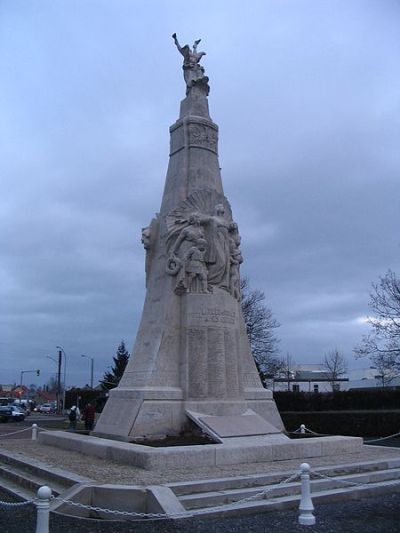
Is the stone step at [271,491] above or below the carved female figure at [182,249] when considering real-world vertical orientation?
below

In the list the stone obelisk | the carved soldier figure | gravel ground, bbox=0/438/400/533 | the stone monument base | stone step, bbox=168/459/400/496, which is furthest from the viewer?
the carved soldier figure

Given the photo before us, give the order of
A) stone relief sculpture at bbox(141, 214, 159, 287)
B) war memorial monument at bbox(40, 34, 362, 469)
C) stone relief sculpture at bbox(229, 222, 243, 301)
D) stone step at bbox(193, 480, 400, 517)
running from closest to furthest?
stone step at bbox(193, 480, 400, 517)
war memorial monument at bbox(40, 34, 362, 469)
stone relief sculpture at bbox(229, 222, 243, 301)
stone relief sculpture at bbox(141, 214, 159, 287)

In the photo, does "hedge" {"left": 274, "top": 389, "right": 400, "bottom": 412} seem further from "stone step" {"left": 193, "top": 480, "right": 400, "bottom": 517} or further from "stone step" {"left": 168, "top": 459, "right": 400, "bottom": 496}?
"stone step" {"left": 193, "top": 480, "right": 400, "bottom": 517}

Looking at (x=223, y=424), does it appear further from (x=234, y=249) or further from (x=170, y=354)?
(x=234, y=249)

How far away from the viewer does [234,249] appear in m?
14.4

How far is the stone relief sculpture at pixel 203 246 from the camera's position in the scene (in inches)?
524

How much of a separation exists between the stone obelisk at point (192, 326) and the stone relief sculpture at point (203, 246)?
2 cm

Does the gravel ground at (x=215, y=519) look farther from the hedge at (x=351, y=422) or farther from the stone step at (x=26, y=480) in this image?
the hedge at (x=351, y=422)

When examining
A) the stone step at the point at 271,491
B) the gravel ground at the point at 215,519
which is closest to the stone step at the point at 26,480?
the gravel ground at the point at 215,519

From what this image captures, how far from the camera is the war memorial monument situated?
38.2 feet

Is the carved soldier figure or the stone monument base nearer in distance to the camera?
the stone monument base

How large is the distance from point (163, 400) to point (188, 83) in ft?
29.2

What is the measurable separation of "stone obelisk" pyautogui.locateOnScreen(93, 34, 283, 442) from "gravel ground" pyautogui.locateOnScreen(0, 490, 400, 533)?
3516 mm

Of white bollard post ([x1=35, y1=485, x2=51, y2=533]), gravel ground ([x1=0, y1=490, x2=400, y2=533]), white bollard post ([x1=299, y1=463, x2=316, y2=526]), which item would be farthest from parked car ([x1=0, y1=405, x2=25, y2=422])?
white bollard post ([x1=35, y1=485, x2=51, y2=533])
